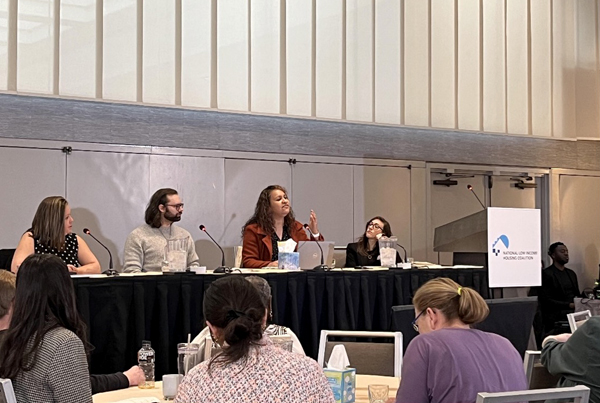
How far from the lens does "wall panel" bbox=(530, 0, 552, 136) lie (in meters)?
9.42

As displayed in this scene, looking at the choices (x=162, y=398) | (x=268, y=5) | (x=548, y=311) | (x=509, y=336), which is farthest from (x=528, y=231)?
(x=162, y=398)

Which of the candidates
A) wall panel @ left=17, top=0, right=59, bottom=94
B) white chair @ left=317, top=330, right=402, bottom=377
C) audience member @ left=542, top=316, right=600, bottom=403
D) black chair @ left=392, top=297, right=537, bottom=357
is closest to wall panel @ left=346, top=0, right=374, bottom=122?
wall panel @ left=17, top=0, right=59, bottom=94

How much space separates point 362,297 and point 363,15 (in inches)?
143

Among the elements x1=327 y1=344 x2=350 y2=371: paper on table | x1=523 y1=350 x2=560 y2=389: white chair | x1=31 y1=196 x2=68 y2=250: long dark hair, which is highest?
x1=31 y1=196 x2=68 y2=250: long dark hair

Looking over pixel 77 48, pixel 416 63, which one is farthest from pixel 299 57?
pixel 77 48

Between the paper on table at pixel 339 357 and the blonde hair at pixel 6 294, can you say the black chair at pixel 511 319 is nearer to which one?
the paper on table at pixel 339 357

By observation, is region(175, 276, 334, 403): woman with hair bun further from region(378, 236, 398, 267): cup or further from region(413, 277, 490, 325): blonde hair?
region(378, 236, 398, 267): cup

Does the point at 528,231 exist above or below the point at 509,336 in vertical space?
above

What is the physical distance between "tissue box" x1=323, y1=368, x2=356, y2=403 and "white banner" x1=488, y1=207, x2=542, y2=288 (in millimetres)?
4369

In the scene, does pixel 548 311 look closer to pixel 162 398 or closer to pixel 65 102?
pixel 65 102

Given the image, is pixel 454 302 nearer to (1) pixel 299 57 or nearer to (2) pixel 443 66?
(1) pixel 299 57

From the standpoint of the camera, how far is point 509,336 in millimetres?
5570

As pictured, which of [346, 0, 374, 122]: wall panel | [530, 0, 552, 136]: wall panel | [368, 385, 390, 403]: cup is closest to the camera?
[368, 385, 390, 403]: cup

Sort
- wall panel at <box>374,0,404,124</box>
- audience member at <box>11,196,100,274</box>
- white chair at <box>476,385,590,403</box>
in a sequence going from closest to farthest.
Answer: white chair at <box>476,385,590,403</box>
audience member at <box>11,196,100,274</box>
wall panel at <box>374,0,404,124</box>
